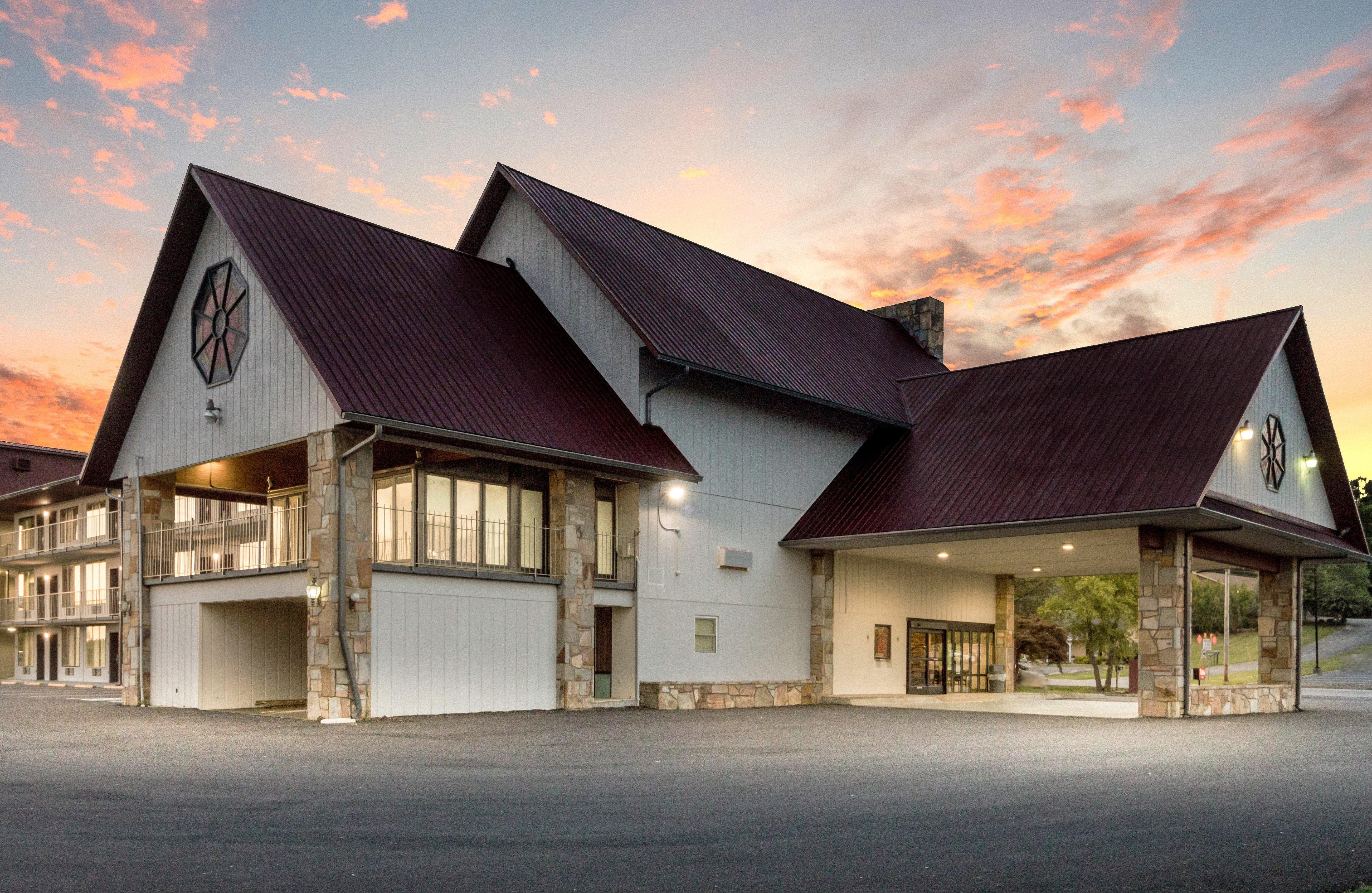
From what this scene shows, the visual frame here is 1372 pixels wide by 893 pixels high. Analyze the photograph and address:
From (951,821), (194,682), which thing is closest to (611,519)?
(194,682)

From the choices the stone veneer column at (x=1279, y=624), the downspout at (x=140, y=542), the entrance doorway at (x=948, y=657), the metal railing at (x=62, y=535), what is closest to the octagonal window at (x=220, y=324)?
the downspout at (x=140, y=542)

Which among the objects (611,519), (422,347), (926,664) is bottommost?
(926,664)

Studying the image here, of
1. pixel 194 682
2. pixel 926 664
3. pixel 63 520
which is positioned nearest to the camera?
pixel 194 682

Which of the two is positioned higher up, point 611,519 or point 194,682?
point 611,519

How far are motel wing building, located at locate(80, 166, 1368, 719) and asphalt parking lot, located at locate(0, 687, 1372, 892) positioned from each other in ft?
12.3

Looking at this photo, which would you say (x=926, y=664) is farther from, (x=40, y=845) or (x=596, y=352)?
(x=40, y=845)

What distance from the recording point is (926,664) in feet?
94.9

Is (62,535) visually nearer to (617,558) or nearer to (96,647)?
(96,647)

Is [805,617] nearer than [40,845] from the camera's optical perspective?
No

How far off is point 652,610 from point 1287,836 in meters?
14.8

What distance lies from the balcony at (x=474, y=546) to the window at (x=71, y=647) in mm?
30155

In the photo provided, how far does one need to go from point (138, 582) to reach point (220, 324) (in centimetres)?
580

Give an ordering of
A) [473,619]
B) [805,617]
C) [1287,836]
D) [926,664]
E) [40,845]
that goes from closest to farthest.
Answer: [40,845], [1287,836], [473,619], [805,617], [926,664]

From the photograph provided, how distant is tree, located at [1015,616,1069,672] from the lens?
51.0 metres
